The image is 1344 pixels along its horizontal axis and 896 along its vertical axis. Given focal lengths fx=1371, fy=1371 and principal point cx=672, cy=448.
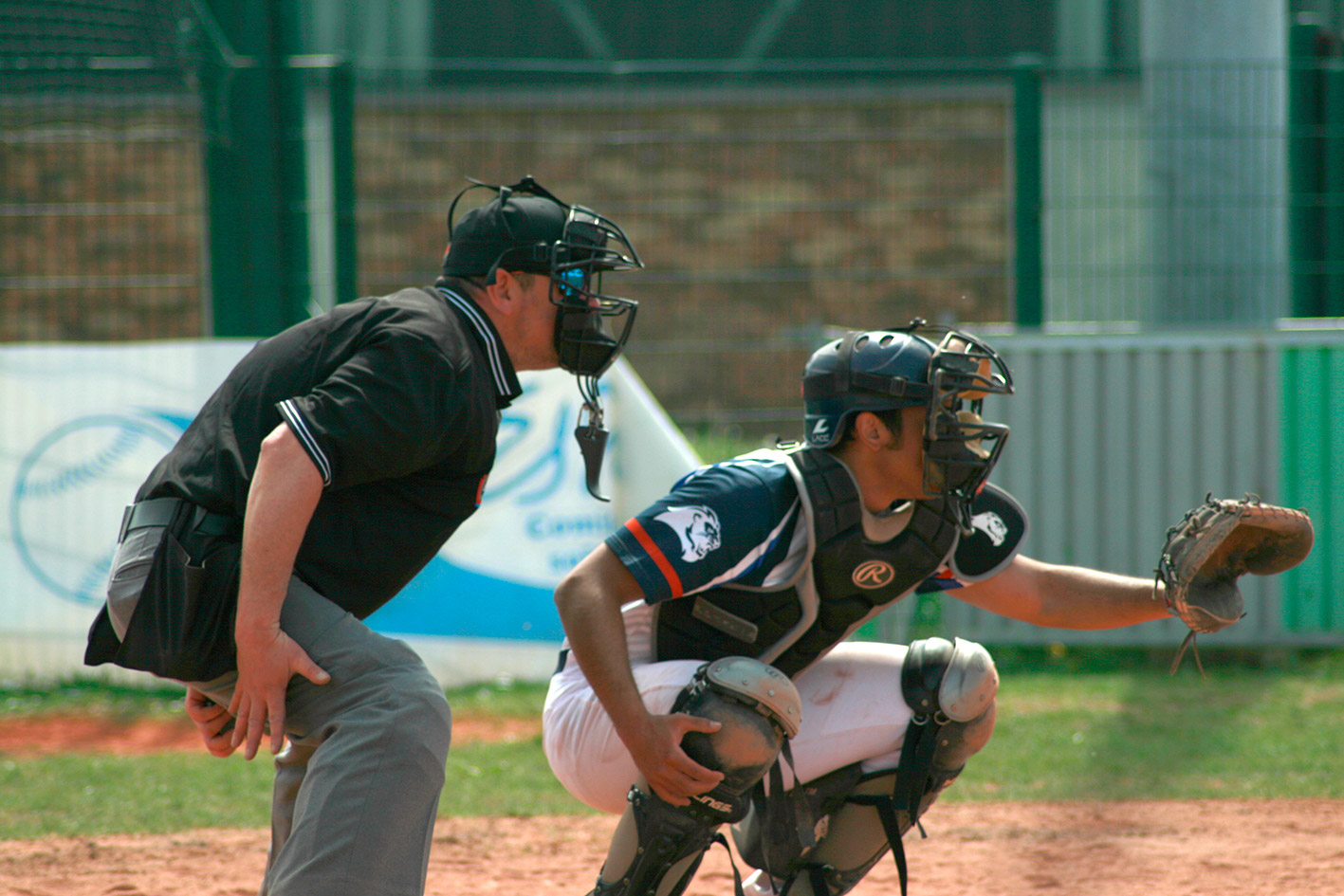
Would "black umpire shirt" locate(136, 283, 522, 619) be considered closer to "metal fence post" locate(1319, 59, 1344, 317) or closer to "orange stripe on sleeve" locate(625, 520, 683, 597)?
"orange stripe on sleeve" locate(625, 520, 683, 597)

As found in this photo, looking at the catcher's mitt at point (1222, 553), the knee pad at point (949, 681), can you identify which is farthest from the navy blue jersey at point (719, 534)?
the catcher's mitt at point (1222, 553)

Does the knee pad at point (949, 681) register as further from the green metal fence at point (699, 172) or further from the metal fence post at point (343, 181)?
the metal fence post at point (343, 181)

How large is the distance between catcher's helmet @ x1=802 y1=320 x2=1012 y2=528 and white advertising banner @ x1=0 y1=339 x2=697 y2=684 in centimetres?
331

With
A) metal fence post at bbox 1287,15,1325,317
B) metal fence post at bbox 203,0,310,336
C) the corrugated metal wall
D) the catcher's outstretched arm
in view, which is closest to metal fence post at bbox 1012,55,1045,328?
the corrugated metal wall

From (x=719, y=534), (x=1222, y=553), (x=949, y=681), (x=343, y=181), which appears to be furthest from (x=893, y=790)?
(x=343, y=181)

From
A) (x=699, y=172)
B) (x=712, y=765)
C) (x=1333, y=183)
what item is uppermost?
(x=699, y=172)

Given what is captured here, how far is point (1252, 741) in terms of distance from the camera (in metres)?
5.44

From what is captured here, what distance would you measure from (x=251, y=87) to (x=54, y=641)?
2.74 metres

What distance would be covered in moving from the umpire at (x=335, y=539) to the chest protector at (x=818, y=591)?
0.63m

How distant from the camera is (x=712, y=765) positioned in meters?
2.83

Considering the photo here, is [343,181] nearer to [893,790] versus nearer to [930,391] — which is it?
[930,391]

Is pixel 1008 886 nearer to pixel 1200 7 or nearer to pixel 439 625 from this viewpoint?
pixel 439 625

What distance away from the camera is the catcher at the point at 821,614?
9.26 feet

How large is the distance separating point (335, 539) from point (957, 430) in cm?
132
